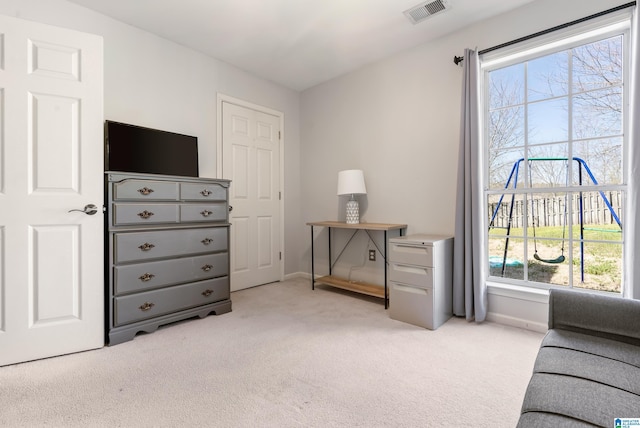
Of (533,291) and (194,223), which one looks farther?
(194,223)

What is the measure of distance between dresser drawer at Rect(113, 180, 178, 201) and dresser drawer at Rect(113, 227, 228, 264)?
27cm

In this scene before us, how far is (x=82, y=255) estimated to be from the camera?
2.05m

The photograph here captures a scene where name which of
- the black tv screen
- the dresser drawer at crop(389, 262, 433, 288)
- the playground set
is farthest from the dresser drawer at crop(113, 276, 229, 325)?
the playground set

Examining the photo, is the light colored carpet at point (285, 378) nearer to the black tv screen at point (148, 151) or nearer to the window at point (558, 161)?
the window at point (558, 161)

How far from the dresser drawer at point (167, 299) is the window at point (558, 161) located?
97.4 inches

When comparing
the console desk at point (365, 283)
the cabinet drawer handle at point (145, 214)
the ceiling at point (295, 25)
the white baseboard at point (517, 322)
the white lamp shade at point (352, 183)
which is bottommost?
the white baseboard at point (517, 322)

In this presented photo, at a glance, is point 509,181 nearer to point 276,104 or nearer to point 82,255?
point 276,104

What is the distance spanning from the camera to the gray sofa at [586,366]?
839mm

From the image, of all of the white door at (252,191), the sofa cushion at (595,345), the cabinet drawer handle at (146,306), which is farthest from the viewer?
the white door at (252,191)

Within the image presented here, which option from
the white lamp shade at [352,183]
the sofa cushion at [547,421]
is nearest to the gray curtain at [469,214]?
the white lamp shade at [352,183]

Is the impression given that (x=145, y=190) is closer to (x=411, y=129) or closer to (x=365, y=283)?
(x=365, y=283)

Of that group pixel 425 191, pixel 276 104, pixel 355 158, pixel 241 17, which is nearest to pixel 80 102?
pixel 241 17

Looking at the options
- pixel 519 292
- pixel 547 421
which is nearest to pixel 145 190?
pixel 547 421

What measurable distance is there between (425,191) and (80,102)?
2892 mm
